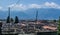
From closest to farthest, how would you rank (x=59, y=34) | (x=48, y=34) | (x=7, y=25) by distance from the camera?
1. (x=59, y=34)
2. (x=48, y=34)
3. (x=7, y=25)

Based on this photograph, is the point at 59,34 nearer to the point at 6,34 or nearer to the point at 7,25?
the point at 6,34

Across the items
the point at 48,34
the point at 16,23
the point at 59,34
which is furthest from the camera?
the point at 16,23

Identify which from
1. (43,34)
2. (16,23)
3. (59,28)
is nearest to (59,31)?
(59,28)

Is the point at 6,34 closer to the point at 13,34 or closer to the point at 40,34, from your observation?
the point at 13,34

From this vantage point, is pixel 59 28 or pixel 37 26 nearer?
pixel 59 28

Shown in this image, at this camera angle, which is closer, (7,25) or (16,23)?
(7,25)

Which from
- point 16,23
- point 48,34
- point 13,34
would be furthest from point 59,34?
point 16,23

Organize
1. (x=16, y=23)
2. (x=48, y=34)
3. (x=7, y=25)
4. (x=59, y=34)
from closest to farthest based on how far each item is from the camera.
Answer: (x=59, y=34)
(x=48, y=34)
(x=7, y=25)
(x=16, y=23)

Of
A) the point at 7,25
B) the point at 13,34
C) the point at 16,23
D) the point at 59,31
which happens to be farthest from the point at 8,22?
the point at 59,31

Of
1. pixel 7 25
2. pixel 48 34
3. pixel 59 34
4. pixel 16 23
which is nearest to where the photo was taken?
pixel 59 34
